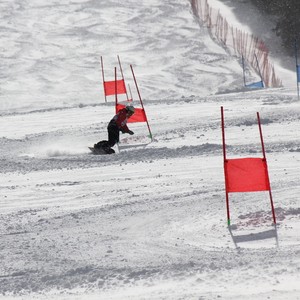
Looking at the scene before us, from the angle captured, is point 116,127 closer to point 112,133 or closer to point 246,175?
point 112,133

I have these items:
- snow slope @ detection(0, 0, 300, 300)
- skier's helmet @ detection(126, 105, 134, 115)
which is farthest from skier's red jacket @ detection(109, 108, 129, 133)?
snow slope @ detection(0, 0, 300, 300)

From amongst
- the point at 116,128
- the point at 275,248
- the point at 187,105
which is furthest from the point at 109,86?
the point at 275,248

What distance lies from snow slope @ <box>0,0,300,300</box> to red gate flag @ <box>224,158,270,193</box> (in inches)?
17.2

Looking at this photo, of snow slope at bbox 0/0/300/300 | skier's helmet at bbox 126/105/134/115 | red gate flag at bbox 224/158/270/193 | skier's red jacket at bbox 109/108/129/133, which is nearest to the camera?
snow slope at bbox 0/0/300/300

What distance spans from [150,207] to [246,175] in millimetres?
1699

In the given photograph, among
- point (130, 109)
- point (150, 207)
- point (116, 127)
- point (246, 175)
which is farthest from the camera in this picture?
point (116, 127)

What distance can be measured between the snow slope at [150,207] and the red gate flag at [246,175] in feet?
1.43

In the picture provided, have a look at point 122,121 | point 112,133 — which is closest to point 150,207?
point 112,133

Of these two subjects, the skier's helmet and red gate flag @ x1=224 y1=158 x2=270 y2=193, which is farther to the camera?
the skier's helmet

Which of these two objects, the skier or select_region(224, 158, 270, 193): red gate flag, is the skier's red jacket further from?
select_region(224, 158, 270, 193): red gate flag

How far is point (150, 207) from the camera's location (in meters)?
9.74

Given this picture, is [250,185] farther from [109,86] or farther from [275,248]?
[109,86]

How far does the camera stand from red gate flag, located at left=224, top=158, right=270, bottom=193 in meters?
8.38

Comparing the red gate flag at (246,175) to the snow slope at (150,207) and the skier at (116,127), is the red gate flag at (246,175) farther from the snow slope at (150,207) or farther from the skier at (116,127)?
the skier at (116,127)
